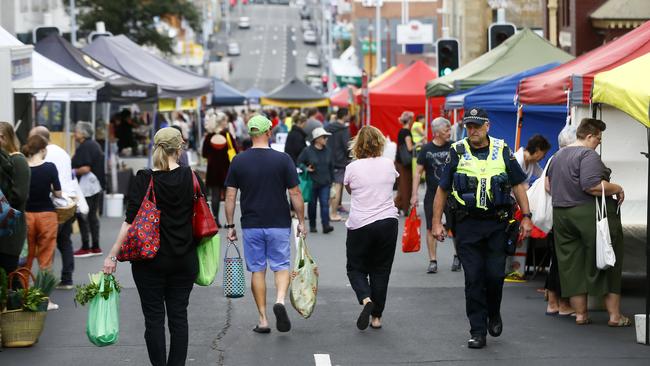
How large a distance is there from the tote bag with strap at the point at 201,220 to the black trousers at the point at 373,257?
8.10 feet

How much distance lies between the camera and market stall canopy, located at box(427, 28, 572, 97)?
20406mm

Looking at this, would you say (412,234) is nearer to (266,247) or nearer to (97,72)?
(266,247)

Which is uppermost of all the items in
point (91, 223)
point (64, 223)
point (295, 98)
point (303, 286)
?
point (295, 98)

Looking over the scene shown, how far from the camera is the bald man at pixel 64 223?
528 inches

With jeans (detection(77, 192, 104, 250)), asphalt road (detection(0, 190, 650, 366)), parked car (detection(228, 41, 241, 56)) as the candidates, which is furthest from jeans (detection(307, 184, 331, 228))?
parked car (detection(228, 41, 241, 56))

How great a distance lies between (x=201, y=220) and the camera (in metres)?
8.46

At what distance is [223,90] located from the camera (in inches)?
1877

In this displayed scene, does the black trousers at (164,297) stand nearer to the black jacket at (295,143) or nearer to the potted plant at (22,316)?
the potted plant at (22,316)

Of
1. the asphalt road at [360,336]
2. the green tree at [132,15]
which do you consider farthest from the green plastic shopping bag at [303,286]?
the green tree at [132,15]

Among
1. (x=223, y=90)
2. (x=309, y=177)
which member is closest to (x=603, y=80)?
(x=309, y=177)

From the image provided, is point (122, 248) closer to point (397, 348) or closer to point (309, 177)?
point (397, 348)

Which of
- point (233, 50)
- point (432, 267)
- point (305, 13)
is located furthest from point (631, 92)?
point (305, 13)

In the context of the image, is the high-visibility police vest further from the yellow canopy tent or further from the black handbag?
the black handbag

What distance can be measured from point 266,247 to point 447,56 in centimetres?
1603
